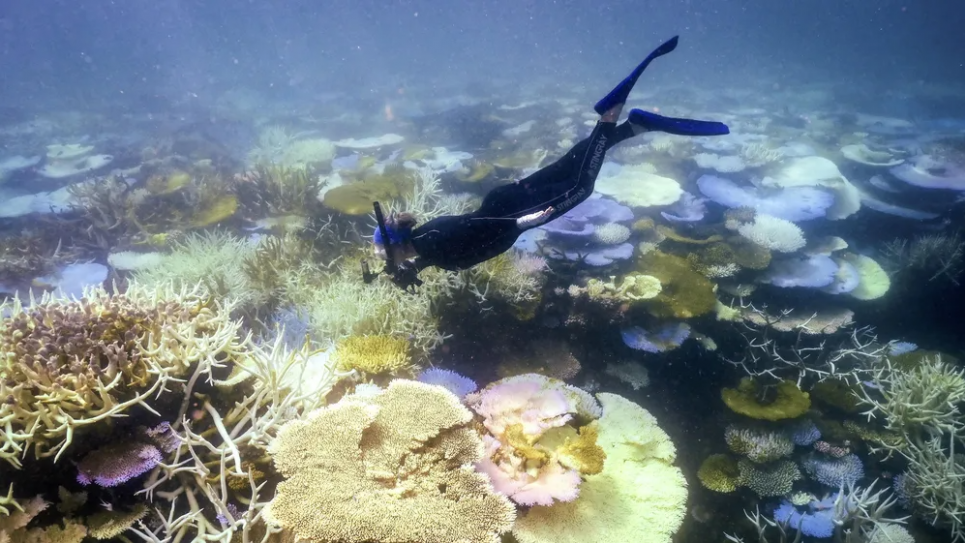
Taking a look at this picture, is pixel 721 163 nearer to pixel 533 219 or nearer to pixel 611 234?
pixel 611 234

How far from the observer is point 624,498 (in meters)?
2.94

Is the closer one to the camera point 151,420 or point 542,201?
point 151,420

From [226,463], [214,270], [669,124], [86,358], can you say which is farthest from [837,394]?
[214,270]

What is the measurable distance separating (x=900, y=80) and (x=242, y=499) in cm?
4746

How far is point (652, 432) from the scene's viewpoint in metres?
3.36

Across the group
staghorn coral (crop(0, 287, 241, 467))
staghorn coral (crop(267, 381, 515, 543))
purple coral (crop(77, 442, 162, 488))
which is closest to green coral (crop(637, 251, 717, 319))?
staghorn coral (crop(267, 381, 515, 543))

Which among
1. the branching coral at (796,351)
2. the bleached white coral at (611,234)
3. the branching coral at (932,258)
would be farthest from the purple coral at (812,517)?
the branching coral at (932,258)

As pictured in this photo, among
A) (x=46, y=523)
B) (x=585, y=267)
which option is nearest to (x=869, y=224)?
(x=585, y=267)

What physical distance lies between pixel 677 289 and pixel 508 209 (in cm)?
252

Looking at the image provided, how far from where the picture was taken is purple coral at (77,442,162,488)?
2.25m

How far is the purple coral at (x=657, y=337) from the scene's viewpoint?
491 centimetres

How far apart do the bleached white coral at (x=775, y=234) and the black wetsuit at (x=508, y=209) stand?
2.94 meters

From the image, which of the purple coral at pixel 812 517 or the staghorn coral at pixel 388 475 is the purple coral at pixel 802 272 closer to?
the purple coral at pixel 812 517

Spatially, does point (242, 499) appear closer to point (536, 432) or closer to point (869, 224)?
point (536, 432)
